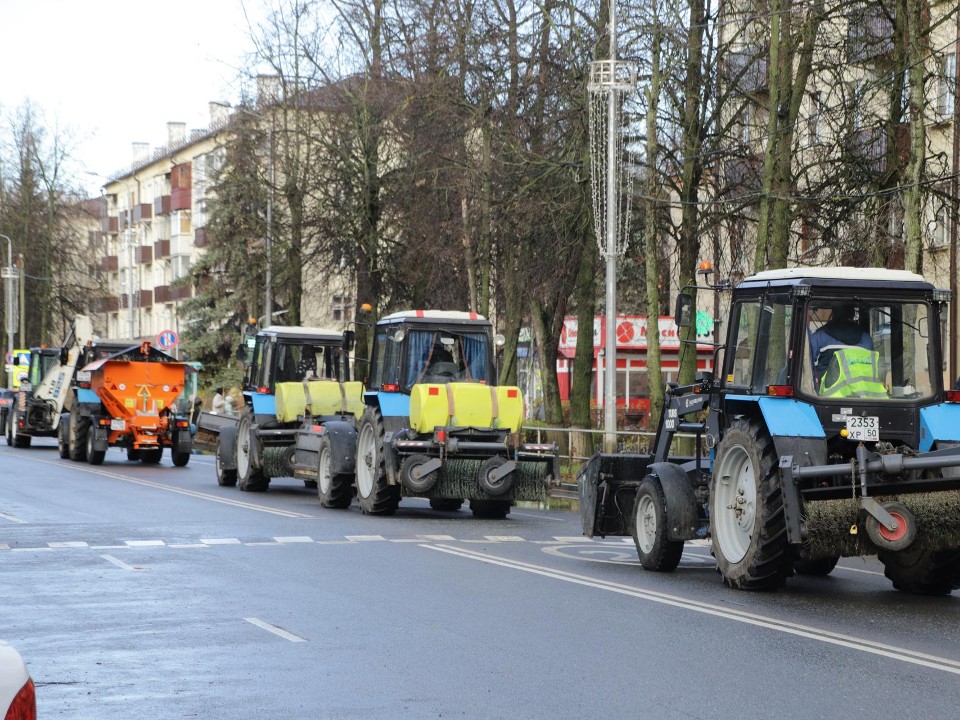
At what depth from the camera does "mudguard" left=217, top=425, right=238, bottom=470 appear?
2809 cm

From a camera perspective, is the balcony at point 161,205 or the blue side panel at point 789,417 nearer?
the blue side panel at point 789,417

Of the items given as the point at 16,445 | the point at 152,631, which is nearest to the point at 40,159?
the point at 16,445

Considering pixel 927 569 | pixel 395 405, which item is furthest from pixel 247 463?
pixel 927 569

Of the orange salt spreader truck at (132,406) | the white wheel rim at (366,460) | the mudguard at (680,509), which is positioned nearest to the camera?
the mudguard at (680,509)

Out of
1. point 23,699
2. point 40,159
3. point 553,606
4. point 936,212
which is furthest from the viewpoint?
point 40,159

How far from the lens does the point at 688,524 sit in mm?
14211

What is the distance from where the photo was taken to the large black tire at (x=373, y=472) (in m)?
21.3

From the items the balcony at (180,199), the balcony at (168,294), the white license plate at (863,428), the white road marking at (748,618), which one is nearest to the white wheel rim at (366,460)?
the white road marking at (748,618)

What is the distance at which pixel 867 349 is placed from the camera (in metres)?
13.3

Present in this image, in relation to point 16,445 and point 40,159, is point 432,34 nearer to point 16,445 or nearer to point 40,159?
point 16,445

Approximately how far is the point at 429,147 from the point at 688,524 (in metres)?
22.3

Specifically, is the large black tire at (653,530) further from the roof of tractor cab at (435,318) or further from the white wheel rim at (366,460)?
the roof of tractor cab at (435,318)

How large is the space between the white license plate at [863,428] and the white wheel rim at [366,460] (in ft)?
32.3

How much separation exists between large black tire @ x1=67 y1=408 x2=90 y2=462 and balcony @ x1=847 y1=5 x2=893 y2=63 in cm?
1903
